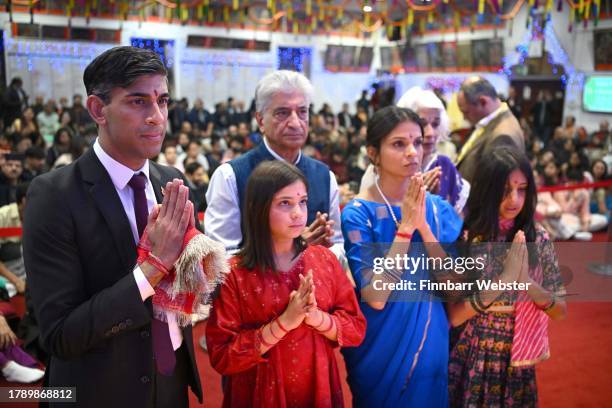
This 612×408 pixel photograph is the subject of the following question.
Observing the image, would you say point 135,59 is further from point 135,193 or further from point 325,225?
point 325,225

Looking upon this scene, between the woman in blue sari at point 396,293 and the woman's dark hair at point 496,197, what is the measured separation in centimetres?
17

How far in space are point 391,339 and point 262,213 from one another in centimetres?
71

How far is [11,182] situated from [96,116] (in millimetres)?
4819

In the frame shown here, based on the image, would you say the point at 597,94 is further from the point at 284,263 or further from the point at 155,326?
the point at 155,326

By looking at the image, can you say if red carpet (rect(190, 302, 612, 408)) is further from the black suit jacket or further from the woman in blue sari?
the black suit jacket

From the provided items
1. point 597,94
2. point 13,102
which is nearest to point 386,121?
point 13,102

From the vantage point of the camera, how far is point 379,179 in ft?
7.28

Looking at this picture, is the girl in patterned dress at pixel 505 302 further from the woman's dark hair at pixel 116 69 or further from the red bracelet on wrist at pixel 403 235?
the woman's dark hair at pixel 116 69

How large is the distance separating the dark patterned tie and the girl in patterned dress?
3.91ft

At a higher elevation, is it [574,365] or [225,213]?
[225,213]

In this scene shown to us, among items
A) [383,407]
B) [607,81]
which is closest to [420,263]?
[383,407]

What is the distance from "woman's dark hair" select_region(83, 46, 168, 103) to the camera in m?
1.38

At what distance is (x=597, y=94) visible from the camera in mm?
12844

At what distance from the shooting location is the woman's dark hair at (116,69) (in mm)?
1376
